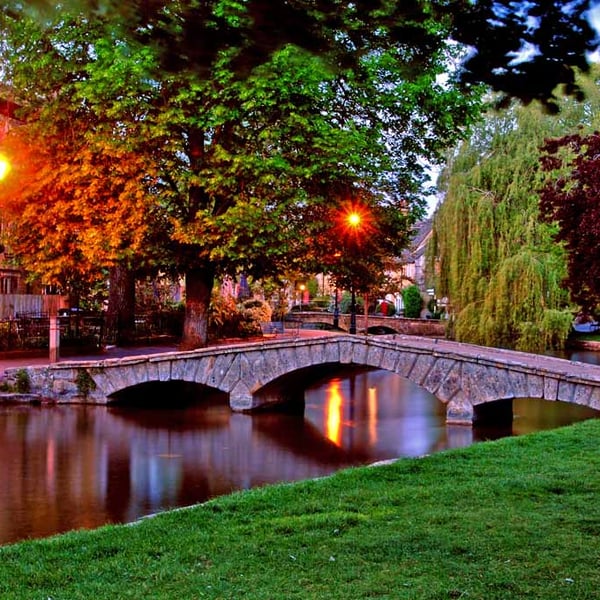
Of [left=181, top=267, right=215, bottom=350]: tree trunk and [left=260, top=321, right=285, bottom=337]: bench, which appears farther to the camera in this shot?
[left=260, top=321, right=285, bottom=337]: bench

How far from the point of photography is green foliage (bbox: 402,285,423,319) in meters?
58.0

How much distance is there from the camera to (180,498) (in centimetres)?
1225

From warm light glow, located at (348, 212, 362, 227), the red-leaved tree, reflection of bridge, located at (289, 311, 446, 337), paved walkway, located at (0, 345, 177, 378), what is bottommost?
paved walkway, located at (0, 345, 177, 378)

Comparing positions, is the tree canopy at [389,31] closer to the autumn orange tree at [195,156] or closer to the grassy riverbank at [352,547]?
the grassy riverbank at [352,547]

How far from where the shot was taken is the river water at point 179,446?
12000 millimetres

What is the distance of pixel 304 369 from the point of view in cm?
2023

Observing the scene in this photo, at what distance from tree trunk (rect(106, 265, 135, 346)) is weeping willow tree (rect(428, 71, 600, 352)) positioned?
1154 centimetres

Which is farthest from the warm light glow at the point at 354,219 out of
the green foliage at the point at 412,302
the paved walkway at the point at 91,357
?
the green foliage at the point at 412,302

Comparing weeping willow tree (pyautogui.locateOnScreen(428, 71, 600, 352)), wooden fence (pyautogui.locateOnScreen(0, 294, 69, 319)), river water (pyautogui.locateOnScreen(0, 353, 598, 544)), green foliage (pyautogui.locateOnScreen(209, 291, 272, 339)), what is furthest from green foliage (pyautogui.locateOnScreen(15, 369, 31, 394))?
weeping willow tree (pyautogui.locateOnScreen(428, 71, 600, 352))

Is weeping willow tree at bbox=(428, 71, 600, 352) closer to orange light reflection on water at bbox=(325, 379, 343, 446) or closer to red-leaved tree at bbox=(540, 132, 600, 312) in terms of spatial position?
orange light reflection on water at bbox=(325, 379, 343, 446)

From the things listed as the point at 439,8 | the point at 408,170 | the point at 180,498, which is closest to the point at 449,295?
the point at 408,170

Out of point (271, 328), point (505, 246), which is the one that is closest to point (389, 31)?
point (505, 246)

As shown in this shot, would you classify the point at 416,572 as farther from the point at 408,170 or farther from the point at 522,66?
the point at 408,170

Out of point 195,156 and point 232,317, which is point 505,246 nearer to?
point 232,317
